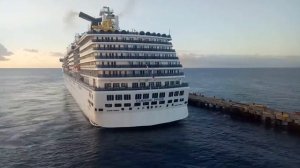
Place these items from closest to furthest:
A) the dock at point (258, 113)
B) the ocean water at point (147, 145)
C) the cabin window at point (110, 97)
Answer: the ocean water at point (147, 145), the cabin window at point (110, 97), the dock at point (258, 113)

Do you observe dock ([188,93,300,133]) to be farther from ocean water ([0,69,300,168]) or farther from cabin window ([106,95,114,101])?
cabin window ([106,95,114,101])

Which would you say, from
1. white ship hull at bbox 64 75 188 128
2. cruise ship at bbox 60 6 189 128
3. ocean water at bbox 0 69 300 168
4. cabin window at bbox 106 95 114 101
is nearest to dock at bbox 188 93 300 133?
ocean water at bbox 0 69 300 168

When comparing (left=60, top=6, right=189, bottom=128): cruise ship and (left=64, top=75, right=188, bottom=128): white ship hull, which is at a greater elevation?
(left=60, top=6, right=189, bottom=128): cruise ship

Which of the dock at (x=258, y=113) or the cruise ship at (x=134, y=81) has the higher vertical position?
the cruise ship at (x=134, y=81)

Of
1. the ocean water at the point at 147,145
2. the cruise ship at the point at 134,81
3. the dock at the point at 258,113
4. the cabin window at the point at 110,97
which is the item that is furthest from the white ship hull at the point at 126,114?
the dock at the point at 258,113

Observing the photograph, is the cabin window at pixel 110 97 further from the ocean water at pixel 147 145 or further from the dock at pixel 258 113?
the dock at pixel 258 113

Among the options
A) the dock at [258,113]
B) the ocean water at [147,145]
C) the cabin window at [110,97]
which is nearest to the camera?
the ocean water at [147,145]
